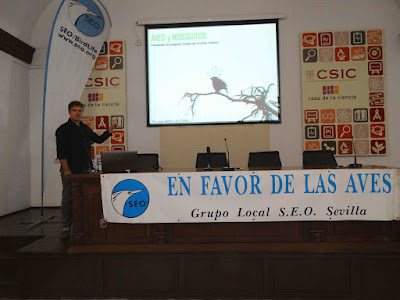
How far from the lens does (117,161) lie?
287cm

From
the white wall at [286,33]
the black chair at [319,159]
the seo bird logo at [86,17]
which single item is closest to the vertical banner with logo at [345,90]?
the white wall at [286,33]

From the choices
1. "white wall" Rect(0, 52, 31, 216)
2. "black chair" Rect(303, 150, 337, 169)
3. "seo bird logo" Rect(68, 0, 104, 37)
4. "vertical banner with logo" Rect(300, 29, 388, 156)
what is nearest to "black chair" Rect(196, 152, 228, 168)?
"black chair" Rect(303, 150, 337, 169)

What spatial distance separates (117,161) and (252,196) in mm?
1233

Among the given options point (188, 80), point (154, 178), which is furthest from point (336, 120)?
point (154, 178)

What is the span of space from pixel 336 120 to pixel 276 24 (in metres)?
1.87

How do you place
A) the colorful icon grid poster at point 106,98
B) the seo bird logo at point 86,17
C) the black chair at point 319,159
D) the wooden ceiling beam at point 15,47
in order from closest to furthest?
the black chair at point 319,159, the seo bird logo at point 86,17, the wooden ceiling beam at point 15,47, the colorful icon grid poster at point 106,98

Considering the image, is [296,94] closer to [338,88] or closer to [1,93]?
[338,88]

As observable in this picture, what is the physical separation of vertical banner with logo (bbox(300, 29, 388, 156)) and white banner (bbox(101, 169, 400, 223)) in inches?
107

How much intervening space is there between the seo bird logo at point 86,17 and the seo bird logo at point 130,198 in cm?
318

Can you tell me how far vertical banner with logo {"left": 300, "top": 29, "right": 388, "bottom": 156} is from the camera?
5203 millimetres

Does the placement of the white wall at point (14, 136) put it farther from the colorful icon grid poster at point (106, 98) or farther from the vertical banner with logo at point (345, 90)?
the vertical banner with logo at point (345, 90)

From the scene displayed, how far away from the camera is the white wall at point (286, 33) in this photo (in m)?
5.22

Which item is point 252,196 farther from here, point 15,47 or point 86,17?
point 15,47

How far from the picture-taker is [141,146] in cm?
550
